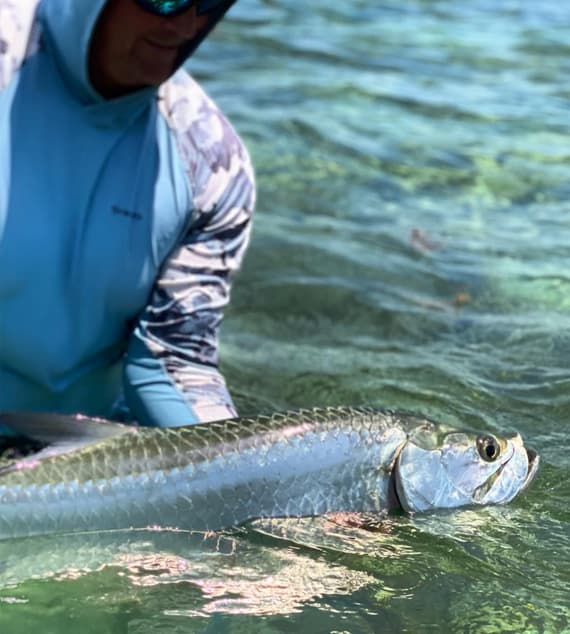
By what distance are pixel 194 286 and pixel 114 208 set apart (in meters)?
0.42

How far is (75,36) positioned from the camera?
3385 mm

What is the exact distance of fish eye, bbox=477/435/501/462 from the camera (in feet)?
11.1

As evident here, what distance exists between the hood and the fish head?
4.57ft

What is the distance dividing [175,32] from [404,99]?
260 inches

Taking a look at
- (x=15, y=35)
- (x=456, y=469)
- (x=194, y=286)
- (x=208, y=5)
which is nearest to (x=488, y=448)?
(x=456, y=469)

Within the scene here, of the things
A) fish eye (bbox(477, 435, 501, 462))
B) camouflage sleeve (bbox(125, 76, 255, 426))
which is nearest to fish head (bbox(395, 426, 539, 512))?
fish eye (bbox(477, 435, 501, 462))

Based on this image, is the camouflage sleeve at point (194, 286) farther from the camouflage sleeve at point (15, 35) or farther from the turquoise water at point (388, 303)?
the turquoise water at point (388, 303)

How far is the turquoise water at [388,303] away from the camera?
3.07m

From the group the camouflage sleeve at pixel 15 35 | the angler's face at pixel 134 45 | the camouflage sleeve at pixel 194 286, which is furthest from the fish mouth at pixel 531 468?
the camouflage sleeve at pixel 15 35

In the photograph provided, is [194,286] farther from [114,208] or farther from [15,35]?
[15,35]

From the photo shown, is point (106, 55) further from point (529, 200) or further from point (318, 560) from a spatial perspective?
point (529, 200)

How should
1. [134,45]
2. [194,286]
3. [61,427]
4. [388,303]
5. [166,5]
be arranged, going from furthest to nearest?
[388,303], [194,286], [134,45], [166,5], [61,427]

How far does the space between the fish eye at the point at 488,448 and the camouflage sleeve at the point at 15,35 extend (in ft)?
5.92

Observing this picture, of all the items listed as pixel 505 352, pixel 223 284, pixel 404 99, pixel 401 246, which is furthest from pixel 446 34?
pixel 223 284
